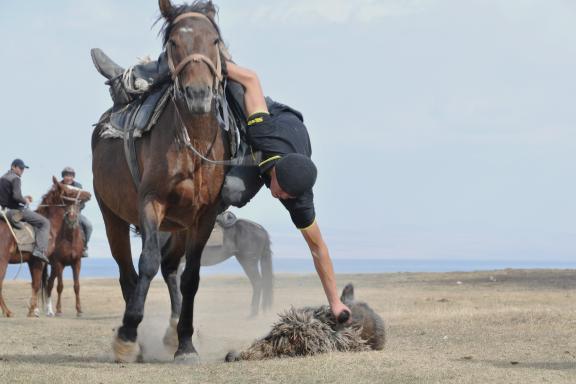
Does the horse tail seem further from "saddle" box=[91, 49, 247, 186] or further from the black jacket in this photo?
"saddle" box=[91, 49, 247, 186]

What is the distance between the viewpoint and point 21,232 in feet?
63.0

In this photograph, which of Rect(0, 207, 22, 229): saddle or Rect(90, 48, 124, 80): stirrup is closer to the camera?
Rect(90, 48, 124, 80): stirrup

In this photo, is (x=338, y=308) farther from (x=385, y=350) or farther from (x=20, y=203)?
(x=20, y=203)

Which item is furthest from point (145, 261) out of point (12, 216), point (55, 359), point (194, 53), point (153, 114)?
point (12, 216)

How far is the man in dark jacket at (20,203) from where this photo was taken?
1878 centimetres

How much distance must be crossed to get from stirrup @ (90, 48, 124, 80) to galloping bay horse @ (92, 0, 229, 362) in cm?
181

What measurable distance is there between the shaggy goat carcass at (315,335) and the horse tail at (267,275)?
10.1m

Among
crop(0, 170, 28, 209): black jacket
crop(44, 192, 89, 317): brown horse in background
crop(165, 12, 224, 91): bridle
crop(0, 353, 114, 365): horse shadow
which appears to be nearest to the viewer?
crop(165, 12, 224, 91): bridle

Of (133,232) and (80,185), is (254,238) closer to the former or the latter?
(80,185)

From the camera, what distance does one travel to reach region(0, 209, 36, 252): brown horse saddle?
750 inches

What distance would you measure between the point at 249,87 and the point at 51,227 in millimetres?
12812

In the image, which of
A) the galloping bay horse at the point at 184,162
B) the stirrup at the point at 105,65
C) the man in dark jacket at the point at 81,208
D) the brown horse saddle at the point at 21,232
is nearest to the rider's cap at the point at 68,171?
the man in dark jacket at the point at 81,208

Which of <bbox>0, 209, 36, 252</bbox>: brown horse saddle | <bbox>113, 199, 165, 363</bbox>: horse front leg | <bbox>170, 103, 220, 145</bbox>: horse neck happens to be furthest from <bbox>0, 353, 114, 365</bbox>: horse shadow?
<bbox>0, 209, 36, 252</bbox>: brown horse saddle

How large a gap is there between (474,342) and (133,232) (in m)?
4.00
